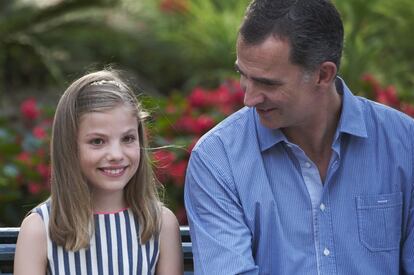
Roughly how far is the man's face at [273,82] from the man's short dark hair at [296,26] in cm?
3

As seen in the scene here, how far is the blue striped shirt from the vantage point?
3.28 meters

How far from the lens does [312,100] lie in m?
3.32

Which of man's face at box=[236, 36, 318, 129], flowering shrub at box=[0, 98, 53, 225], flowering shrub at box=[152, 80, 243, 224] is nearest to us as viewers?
man's face at box=[236, 36, 318, 129]

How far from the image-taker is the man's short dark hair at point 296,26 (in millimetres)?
3225

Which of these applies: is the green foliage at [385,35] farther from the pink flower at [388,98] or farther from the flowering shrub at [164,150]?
the flowering shrub at [164,150]

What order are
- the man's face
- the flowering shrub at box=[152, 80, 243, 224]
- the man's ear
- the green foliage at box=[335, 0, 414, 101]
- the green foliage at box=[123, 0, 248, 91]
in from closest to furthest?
the man's face, the man's ear, the flowering shrub at box=[152, 80, 243, 224], the green foliage at box=[335, 0, 414, 101], the green foliage at box=[123, 0, 248, 91]

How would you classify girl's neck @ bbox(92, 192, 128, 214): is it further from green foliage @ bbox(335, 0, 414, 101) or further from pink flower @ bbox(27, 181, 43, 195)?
green foliage @ bbox(335, 0, 414, 101)

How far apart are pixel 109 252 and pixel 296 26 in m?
0.99

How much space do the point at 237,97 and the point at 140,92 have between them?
2.55 meters

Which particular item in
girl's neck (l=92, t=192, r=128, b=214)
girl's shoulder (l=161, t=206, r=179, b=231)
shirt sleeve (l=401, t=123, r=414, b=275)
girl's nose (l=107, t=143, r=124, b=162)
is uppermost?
girl's nose (l=107, t=143, r=124, b=162)

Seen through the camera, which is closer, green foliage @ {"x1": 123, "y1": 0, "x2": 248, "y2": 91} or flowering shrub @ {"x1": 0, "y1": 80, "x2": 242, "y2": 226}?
flowering shrub @ {"x1": 0, "y1": 80, "x2": 242, "y2": 226}

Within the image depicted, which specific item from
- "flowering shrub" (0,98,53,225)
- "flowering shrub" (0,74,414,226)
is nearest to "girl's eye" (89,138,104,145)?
"flowering shrub" (0,74,414,226)

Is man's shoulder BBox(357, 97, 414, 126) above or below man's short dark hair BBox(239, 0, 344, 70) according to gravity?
below

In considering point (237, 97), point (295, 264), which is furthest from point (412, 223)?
point (237, 97)
